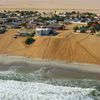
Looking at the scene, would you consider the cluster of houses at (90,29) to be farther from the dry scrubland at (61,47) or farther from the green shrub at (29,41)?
the green shrub at (29,41)

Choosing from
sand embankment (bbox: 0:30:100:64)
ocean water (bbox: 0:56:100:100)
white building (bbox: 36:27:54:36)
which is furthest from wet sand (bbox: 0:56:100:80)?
white building (bbox: 36:27:54:36)

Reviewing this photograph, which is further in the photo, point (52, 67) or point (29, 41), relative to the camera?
point (29, 41)

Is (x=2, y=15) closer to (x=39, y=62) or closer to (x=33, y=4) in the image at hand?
(x=33, y=4)

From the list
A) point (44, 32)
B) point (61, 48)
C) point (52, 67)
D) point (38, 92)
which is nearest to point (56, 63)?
point (52, 67)

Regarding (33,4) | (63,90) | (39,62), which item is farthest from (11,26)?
(33,4)

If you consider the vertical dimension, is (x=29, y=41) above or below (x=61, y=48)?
below

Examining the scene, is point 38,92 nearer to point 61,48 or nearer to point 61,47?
point 61,48

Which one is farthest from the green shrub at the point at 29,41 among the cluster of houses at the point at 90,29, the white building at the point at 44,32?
the cluster of houses at the point at 90,29
